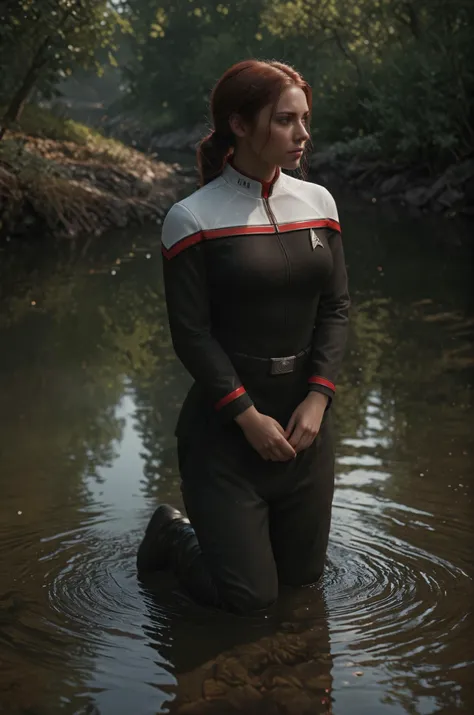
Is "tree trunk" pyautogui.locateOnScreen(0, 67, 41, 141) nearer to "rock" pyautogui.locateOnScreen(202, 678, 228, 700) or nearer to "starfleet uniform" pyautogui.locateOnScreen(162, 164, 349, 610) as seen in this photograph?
"starfleet uniform" pyautogui.locateOnScreen(162, 164, 349, 610)

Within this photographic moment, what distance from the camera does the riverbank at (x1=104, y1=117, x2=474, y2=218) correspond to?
928 inches

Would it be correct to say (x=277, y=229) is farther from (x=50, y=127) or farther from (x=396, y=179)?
(x=396, y=179)

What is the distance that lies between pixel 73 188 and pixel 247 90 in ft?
47.1

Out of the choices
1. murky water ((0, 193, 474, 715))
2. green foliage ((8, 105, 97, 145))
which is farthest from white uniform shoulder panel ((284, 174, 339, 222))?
green foliage ((8, 105, 97, 145))

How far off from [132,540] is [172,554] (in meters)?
0.74

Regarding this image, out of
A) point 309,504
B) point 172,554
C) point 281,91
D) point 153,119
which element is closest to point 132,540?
point 172,554

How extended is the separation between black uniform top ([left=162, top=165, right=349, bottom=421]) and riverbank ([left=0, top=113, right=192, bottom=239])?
1298 cm

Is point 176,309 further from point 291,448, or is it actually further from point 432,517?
point 432,517

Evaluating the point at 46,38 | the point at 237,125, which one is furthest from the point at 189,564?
the point at 46,38

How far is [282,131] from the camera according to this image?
4.02 m

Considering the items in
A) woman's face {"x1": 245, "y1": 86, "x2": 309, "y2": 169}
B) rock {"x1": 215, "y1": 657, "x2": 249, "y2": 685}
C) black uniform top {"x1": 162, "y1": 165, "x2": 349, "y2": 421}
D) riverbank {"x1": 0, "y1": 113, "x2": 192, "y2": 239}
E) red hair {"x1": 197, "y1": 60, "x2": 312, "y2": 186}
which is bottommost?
rock {"x1": 215, "y1": 657, "x2": 249, "y2": 685}

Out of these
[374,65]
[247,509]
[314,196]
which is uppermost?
[374,65]

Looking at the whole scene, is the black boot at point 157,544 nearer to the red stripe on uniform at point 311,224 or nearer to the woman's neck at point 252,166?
the red stripe on uniform at point 311,224

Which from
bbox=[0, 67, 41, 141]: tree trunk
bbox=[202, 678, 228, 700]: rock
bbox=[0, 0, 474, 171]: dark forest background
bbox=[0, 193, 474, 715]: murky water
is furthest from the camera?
bbox=[0, 67, 41, 141]: tree trunk
